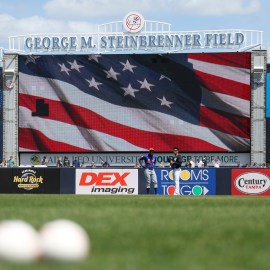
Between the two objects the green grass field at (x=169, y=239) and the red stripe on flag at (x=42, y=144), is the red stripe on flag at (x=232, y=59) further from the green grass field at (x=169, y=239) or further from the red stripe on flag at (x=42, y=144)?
the green grass field at (x=169, y=239)

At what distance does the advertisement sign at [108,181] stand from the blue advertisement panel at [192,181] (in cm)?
120

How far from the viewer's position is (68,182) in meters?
35.5

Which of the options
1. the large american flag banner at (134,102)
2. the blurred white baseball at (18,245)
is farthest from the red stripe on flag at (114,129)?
the blurred white baseball at (18,245)

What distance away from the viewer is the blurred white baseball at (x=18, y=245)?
6504mm

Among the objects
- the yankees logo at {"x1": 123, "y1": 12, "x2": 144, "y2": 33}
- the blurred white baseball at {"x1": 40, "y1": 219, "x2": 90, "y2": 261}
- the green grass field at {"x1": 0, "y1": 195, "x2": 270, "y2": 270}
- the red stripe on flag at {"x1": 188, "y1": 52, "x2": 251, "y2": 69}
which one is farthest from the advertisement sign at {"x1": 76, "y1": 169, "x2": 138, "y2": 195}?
the blurred white baseball at {"x1": 40, "y1": 219, "x2": 90, "y2": 261}

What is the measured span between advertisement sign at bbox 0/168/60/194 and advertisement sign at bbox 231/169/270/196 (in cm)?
802

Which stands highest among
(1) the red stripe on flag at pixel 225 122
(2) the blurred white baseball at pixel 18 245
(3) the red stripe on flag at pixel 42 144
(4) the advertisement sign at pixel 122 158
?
(1) the red stripe on flag at pixel 225 122

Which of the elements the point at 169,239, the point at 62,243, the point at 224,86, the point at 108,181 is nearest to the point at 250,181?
the point at 108,181

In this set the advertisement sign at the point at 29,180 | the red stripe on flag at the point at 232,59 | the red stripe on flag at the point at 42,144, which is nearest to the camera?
the advertisement sign at the point at 29,180

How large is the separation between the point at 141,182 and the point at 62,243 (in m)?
28.2

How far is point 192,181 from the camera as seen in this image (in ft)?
114

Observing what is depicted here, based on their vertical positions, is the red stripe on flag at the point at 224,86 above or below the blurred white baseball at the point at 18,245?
above

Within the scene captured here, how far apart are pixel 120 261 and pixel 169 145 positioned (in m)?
45.0

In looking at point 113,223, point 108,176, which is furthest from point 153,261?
point 108,176
